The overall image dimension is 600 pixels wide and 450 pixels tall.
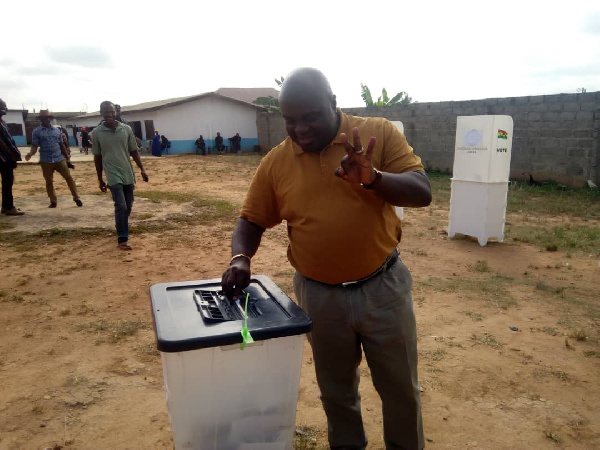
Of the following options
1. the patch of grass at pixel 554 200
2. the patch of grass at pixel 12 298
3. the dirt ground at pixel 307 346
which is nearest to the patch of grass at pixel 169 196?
the dirt ground at pixel 307 346

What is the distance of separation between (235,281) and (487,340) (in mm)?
2283

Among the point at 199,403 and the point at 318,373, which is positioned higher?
the point at 199,403

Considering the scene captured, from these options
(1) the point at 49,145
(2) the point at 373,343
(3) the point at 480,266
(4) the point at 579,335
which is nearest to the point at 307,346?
(2) the point at 373,343

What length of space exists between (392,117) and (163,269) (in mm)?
10633

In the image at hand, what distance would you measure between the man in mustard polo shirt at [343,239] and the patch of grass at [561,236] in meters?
4.47

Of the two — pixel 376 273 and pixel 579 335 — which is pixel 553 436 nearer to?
pixel 579 335

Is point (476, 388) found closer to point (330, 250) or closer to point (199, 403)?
point (330, 250)

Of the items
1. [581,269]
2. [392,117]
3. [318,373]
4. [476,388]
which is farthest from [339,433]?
[392,117]

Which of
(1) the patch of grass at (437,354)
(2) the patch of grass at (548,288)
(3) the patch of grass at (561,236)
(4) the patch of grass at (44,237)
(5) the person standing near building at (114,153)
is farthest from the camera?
(4) the patch of grass at (44,237)

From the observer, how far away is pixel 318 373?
188 cm

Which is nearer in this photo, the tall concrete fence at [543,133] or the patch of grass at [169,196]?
the patch of grass at [169,196]

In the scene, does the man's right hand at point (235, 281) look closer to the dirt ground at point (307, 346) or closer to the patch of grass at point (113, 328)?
the dirt ground at point (307, 346)

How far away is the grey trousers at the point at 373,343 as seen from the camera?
1674mm

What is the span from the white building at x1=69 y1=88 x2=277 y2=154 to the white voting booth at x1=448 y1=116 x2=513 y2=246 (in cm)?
1946
